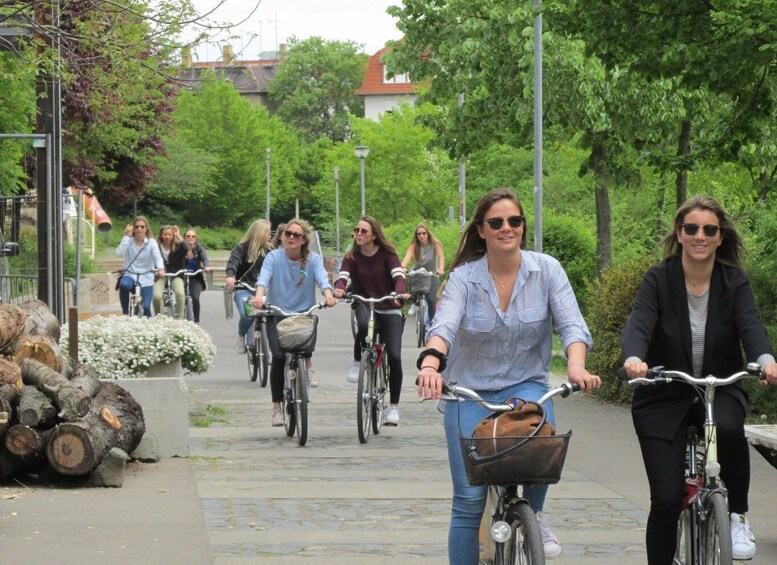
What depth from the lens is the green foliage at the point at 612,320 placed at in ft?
46.2

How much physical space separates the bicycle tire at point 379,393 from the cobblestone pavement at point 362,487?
5.1 inches

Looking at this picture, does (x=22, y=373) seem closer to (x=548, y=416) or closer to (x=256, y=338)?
(x=548, y=416)

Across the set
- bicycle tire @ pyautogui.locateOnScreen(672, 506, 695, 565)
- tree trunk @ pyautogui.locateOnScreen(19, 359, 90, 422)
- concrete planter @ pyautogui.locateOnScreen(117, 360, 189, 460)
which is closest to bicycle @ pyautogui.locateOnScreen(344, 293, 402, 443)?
concrete planter @ pyautogui.locateOnScreen(117, 360, 189, 460)

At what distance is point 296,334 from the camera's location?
11.3 meters

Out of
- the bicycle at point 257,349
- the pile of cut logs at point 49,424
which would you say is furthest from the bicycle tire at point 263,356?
the pile of cut logs at point 49,424

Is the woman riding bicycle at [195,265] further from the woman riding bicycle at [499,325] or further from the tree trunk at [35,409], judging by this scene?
the woman riding bicycle at [499,325]

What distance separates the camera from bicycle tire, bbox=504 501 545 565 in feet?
15.6

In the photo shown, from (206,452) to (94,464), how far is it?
6.88ft

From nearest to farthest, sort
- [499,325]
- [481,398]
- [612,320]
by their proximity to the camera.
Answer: [481,398], [499,325], [612,320]

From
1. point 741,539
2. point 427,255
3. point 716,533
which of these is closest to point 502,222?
point 716,533

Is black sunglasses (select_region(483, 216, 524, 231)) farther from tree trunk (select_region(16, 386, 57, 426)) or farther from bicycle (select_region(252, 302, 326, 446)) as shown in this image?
bicycle (select_region(252, 302, 326, 446))

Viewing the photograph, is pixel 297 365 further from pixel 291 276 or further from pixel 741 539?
pixel 741 539

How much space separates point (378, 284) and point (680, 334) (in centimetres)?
674

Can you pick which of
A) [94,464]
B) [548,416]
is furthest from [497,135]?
[548,416]
